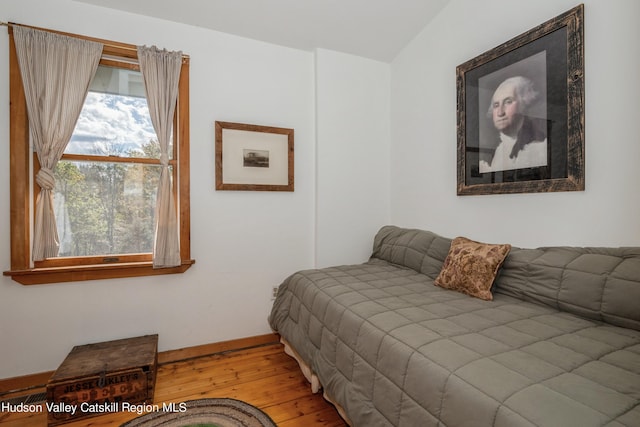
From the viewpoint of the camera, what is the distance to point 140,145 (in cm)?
232

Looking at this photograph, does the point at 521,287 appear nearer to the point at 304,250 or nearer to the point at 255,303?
the point at 304,250

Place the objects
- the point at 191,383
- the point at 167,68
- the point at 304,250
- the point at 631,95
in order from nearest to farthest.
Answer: the point at 631,95 < the point at 191,383 < the point at 167,68 < the point at 304,250

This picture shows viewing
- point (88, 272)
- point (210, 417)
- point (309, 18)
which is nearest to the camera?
point (210, 417)

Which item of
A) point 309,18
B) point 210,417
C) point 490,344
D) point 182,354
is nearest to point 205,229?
point 182,354

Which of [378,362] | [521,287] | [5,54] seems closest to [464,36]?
[521,287]

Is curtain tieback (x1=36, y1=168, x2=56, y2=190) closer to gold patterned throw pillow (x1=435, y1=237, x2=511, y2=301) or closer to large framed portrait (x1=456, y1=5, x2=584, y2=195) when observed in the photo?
gold patterned throw pillow (x1=435, y1=237, x2=511, y2=301)

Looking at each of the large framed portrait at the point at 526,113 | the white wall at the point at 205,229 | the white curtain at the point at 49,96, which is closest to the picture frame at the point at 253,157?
the white wall at the point at 205,229

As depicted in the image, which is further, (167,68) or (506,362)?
(167,68)

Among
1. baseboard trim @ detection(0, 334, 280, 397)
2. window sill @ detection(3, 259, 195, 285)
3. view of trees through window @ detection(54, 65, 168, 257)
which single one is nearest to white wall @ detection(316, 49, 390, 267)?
baseboard trim @ detection(0, 334, 280, 397)

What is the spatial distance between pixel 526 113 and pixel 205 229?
2.40m

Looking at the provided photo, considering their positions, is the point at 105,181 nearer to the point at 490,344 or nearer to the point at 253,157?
the point at 253,157

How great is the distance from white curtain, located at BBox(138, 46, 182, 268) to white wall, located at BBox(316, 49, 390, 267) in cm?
119

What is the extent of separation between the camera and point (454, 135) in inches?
95.0

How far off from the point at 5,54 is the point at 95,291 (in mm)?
1637
